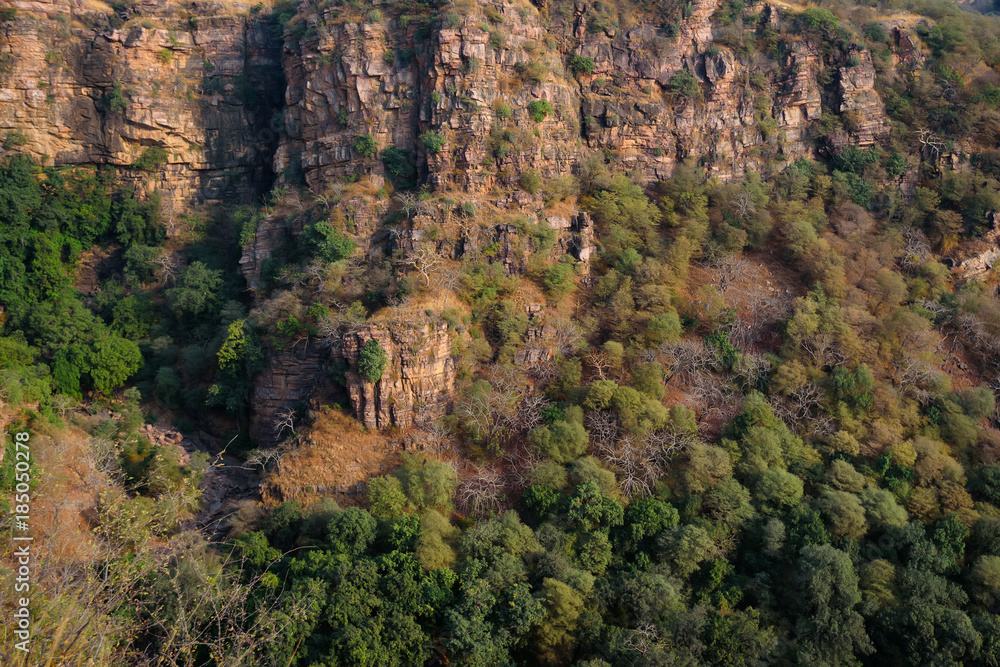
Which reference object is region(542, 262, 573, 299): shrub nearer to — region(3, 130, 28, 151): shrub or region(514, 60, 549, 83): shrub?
region(514, 60, 549, 83): shrub

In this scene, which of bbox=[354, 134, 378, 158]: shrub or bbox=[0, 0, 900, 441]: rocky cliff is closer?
bbox=[0, 0, 900, 441]: rocky cliff

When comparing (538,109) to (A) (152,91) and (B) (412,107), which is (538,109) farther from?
(A) (152,91)

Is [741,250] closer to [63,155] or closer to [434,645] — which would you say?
[434,645]

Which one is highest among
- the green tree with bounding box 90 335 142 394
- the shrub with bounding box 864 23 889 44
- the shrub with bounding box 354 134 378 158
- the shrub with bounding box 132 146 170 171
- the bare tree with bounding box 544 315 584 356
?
the shrub with bounding box 864 23 889 44

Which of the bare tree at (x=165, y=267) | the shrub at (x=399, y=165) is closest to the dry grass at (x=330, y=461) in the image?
the shrub at (x=399, y=165)

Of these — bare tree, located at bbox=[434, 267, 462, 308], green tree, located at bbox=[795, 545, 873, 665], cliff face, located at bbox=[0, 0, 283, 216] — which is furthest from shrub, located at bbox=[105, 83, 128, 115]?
green tree, located at bbox=[795, 545, 873, 665]

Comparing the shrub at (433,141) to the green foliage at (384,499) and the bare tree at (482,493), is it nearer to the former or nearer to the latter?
the bare tree at (482,493)

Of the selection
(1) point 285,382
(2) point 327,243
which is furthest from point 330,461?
(2) point 327,243
